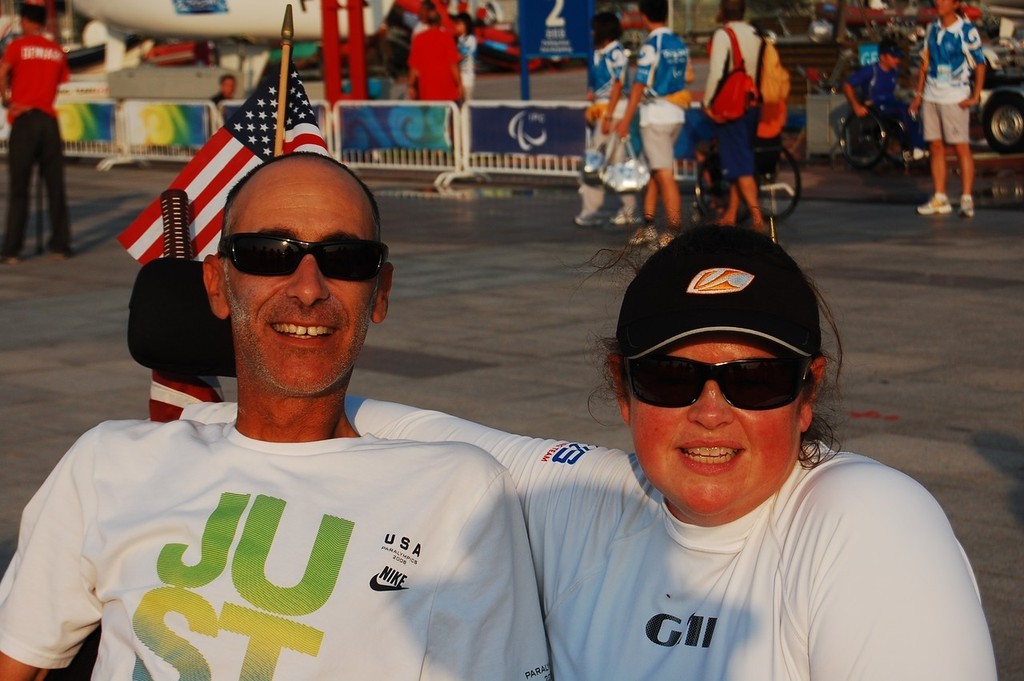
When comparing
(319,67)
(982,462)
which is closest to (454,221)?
(982,462)

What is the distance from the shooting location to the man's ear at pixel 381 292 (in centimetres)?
299

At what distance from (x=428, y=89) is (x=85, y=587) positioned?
17.3 m

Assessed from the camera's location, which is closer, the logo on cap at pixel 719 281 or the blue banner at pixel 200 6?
the logo on cap at pixel 719 281

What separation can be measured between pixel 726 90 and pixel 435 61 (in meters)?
7.53

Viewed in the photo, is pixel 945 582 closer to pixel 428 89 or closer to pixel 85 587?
pixel 85 587

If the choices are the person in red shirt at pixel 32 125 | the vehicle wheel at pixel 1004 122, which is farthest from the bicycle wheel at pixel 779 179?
the person in red shirt at pixel 32 125

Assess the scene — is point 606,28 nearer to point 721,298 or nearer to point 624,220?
point 624,220

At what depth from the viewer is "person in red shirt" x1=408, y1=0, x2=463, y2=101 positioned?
1944 centimetres

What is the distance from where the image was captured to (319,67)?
121 feet

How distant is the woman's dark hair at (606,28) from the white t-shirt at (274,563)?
11287mm

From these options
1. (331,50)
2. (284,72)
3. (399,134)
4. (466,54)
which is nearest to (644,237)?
(284,72)

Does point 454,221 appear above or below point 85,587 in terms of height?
below

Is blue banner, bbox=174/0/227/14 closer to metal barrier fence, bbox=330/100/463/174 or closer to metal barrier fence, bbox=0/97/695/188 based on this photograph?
metal barrier fence, bbox=0/97/695/188

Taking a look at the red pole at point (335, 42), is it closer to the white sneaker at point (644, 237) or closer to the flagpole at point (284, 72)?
the flagpole at point (284, 72)
